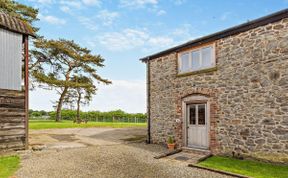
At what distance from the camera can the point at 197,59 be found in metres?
10.7

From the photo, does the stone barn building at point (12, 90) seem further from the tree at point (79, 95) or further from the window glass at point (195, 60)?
the tree at point (79, 95)

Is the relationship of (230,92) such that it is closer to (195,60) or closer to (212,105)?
(212,105)

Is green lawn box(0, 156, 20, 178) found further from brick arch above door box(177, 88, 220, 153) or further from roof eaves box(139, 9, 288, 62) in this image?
roof eaves box(139, 9, 288, 62)

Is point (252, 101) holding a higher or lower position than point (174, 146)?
higher

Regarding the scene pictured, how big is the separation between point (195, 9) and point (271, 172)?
6.50m

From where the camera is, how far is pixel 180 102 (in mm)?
11328

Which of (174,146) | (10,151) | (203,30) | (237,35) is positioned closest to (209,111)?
(174,146)

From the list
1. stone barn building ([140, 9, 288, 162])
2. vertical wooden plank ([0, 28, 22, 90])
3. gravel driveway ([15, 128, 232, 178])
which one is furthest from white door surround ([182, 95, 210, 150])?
vertical wooden plank ([0, 28, 22, 90])

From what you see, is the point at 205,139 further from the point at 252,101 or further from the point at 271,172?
the point at 271,172

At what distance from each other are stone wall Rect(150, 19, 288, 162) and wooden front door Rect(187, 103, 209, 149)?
0.46 meters

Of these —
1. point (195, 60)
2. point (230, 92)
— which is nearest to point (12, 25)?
point (195, 60)

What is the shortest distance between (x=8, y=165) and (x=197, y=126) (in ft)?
26.4

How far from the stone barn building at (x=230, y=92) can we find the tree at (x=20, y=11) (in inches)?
702

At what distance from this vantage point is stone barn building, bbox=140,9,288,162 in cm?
777
